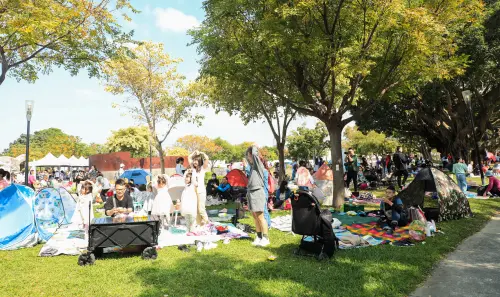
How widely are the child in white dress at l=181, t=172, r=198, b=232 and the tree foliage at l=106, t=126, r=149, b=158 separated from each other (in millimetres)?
43522

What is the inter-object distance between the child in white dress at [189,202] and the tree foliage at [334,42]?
3912 millimetres

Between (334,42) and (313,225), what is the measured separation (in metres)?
5.74

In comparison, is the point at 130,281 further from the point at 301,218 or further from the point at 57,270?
the point at 301,218

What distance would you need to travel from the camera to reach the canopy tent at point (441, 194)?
29.1 ft

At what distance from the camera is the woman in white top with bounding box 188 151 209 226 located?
7.81m

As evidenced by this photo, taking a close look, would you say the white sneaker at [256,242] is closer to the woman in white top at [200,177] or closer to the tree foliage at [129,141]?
the woman in white top at [200,177]

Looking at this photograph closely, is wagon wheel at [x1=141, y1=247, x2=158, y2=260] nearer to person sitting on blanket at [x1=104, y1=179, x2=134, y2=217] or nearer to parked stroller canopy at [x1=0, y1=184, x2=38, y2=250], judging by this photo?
person sitting on blanket at [x1=104, y1=179, x2=134, y2=217]

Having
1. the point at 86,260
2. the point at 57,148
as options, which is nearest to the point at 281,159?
the point at 86,260

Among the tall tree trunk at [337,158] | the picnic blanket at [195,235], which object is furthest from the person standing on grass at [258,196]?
the tall tree trunk at [337,158]

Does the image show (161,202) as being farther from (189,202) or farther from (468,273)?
(468,273)

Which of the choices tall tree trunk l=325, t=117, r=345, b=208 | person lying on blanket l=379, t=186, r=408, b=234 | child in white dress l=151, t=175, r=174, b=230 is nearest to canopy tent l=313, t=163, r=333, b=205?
tall tree trunk l=325, t=117, r=345, b=208

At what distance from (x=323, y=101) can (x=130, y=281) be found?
8.43 m

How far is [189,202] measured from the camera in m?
7.61

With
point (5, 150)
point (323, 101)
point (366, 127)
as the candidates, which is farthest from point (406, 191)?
point (5, 150)
